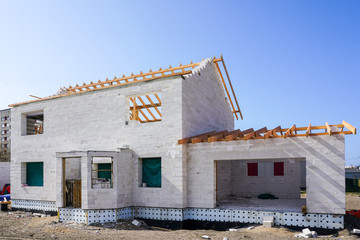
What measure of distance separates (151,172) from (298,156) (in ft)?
22.7

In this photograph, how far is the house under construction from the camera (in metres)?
12.4

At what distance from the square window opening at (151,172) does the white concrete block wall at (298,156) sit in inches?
62.0

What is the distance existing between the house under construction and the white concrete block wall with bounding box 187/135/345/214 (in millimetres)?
38

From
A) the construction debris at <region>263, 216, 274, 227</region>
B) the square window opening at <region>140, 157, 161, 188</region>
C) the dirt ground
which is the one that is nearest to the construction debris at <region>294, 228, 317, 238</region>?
the dirt ground

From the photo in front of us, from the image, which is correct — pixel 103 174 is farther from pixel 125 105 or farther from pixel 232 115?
pixel 232 115

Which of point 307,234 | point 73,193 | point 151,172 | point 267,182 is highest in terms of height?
point 151,172

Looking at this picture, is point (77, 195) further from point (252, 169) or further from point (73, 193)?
point (252, 169)

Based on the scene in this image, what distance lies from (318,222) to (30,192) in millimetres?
15860

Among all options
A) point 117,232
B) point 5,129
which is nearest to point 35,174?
point 117,232

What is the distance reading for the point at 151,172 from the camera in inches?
607

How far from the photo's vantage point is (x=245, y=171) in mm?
20438

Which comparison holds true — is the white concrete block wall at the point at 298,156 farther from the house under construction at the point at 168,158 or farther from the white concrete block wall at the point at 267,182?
the white concrete block wall at the point at 267,182

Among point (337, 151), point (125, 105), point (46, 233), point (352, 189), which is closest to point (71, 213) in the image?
point (46, 233)

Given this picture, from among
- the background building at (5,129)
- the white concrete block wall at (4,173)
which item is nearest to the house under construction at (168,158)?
the white concrete block wall at (4,173)
